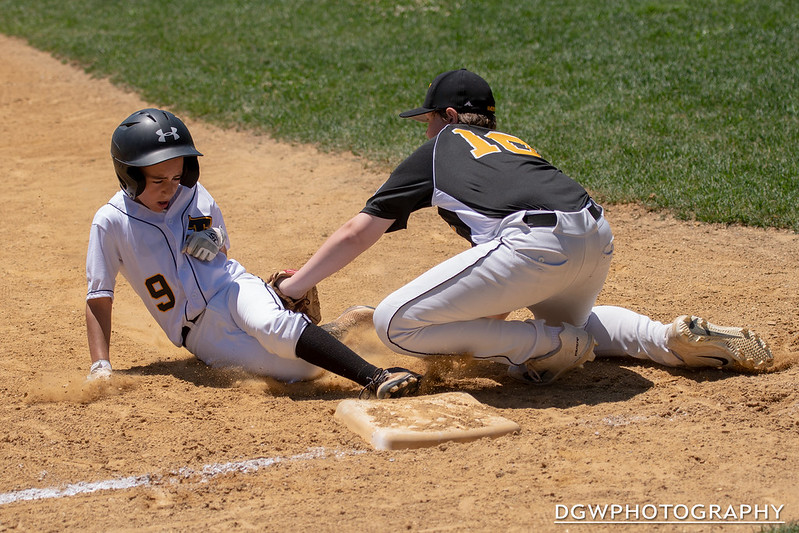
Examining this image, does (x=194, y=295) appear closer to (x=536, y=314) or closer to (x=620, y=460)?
(x=536, y=314)

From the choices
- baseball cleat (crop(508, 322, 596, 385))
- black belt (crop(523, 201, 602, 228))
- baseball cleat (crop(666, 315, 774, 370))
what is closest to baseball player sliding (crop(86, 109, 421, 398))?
baseball cleat (crop(508, 322, 596, 385))

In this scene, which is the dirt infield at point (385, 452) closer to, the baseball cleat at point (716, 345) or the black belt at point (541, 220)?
the baseball cleat at point (716, 345)

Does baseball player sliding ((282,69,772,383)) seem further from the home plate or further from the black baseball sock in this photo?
the home plate

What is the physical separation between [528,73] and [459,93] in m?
7.24

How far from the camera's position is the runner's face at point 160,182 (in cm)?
420

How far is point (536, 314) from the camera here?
14.3 ft

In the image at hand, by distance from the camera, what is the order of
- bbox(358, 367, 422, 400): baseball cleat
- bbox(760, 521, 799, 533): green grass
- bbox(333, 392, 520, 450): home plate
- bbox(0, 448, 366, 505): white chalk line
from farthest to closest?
bbox(358, 367, 422, 400): baseball cleat → bbox(333, 392, 520, 450): home plate → bbox(0, 448, 366, 505): white chalk line → bbox(760, 521, 799, 533): green grass

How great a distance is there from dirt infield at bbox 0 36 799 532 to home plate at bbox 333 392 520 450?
0.06m

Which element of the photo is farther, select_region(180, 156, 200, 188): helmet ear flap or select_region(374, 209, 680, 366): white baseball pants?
select_region(180, 156, 200, 188): helmet ear flap

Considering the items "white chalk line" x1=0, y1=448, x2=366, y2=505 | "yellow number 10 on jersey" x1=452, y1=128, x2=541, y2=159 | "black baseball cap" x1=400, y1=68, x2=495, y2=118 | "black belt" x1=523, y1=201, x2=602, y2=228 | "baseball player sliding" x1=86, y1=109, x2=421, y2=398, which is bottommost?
"white chalk line" x1=0, y1=448, x2=366, y2=505

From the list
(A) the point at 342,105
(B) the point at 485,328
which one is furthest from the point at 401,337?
(A) the point at 342,105

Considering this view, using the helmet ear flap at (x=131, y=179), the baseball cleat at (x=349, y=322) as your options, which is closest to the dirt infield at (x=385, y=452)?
the baseball cleat at (x=349, y=322)

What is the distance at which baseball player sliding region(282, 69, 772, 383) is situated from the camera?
381cm

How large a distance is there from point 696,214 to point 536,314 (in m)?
2.90
